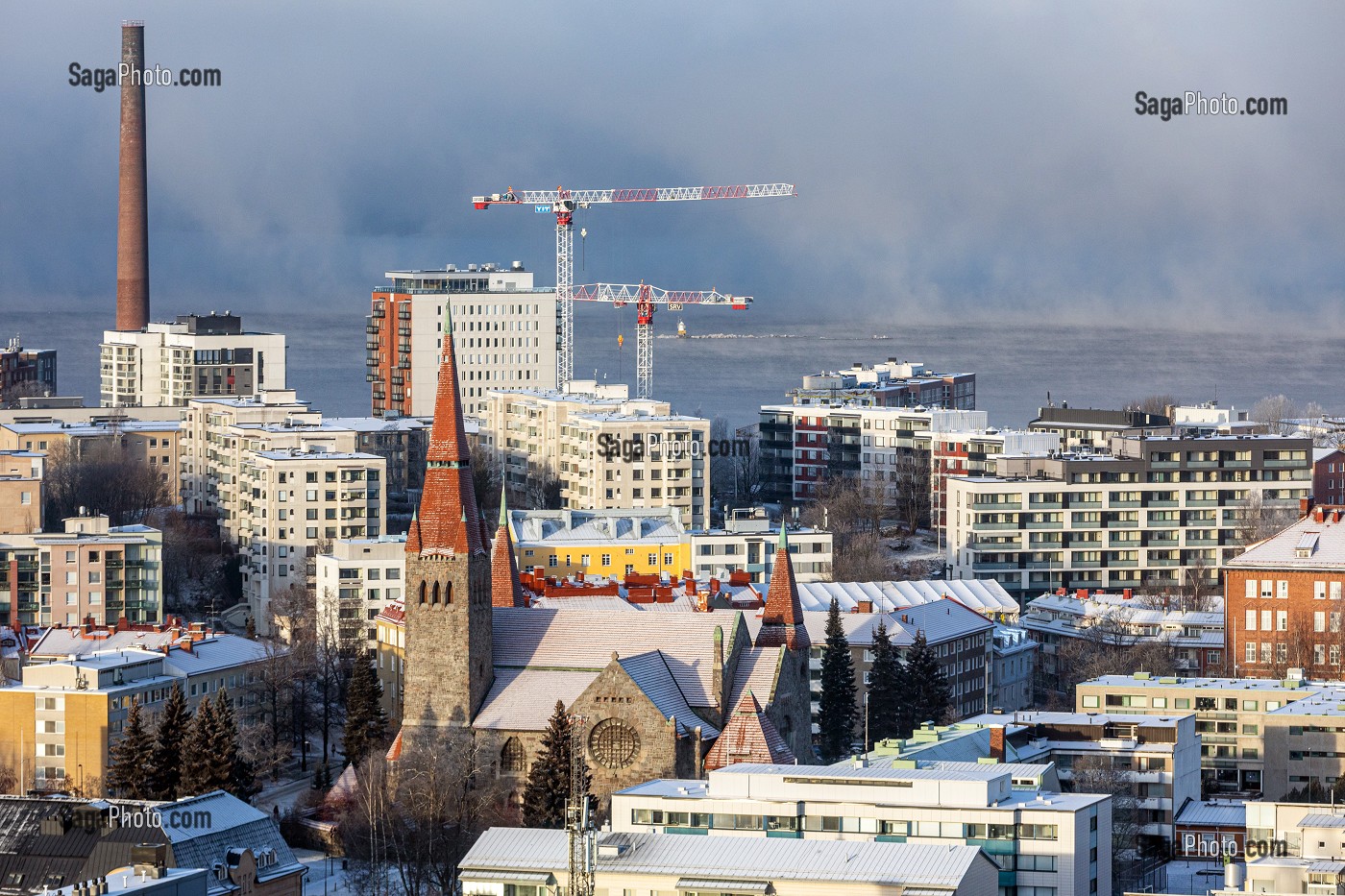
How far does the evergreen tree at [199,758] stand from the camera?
262 feet

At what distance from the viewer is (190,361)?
184625mm

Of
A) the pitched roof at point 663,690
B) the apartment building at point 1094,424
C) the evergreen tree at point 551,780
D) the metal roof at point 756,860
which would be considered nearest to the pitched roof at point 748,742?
the pitched roof at point 663,690

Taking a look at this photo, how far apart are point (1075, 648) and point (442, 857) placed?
43322mm

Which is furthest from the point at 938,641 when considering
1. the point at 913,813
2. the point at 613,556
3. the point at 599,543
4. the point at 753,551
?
the point at 913,813

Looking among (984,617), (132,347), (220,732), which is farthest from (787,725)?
(132,347)

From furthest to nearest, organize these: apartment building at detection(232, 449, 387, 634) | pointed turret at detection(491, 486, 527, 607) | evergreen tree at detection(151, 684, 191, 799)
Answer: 1. apartment building at detection(232, 449, 387, 634)
2. pointed turret at detection(491, 486, 527, 607)
3. evergreen tree at detection(151, 684, 191, 799)

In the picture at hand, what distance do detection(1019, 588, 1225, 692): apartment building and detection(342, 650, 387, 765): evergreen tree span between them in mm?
33976

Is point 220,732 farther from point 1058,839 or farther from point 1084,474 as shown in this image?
point 1084,474

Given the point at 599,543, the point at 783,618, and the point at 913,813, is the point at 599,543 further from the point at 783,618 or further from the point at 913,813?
the point at 913,813

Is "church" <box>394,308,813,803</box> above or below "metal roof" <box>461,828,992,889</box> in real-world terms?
above

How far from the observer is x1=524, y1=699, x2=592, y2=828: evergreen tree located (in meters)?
77.9

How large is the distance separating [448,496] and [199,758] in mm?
10415

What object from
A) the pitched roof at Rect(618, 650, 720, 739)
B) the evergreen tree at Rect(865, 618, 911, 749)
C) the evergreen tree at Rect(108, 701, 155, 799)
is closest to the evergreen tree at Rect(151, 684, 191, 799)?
the evergreen tree at Rect(108, 701, 155, 799)

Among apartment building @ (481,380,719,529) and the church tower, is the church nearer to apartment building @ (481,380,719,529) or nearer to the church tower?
the church tower
